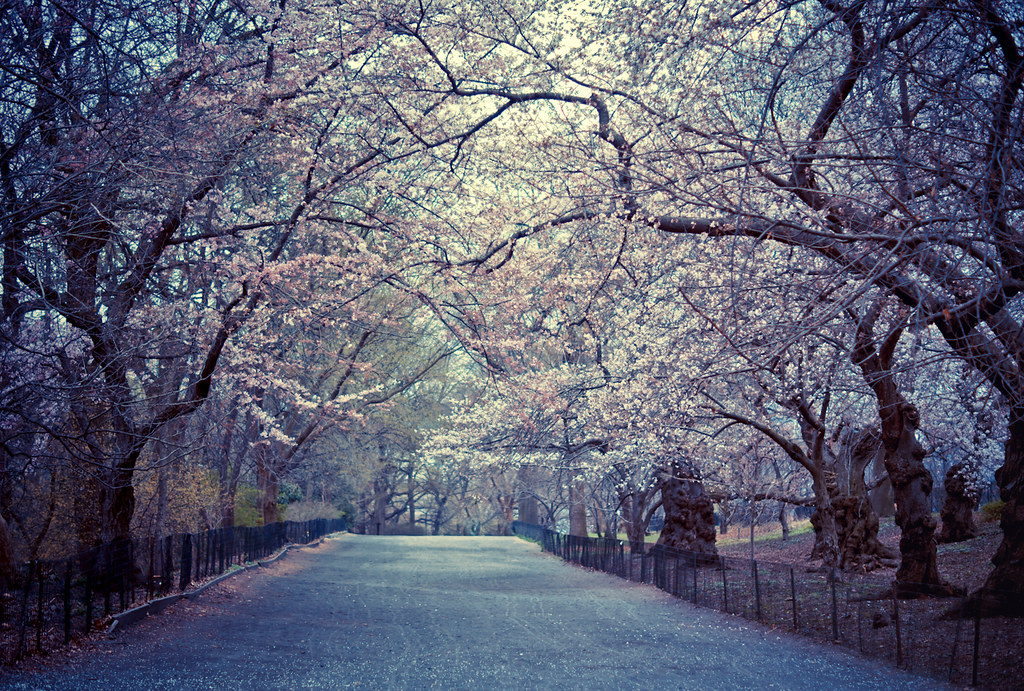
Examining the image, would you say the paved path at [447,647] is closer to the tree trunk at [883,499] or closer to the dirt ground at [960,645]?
the dirt ground at [960,645]

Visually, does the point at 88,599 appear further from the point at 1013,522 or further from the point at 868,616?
the point at 1013,522

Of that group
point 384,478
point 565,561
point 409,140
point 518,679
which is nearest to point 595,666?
point 518,679

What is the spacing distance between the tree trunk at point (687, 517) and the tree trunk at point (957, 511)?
19.2 feet

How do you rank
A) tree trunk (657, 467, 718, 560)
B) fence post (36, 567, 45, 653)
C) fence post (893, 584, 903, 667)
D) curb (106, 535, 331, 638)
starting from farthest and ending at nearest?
tree trunk (657, 467, 718, 560) < curb (106, 535, 331, 638) < fence post (893, 584, 903, 667) < fence post (36, 567, 45, 653)

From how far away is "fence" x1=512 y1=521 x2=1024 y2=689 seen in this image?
831 centimetres

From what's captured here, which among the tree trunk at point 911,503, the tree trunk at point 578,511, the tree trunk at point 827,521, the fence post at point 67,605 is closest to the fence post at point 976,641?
the tree trunk at point 911,503

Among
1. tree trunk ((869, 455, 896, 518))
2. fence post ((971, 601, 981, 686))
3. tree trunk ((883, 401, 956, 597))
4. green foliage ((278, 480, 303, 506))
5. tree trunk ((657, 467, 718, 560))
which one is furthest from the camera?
green foliage ((278, 480, 303, 506))

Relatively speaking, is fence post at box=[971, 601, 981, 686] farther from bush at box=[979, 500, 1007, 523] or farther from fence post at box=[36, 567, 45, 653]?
bush at box=[979, 500, 1007, 523]

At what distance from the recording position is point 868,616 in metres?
10.8

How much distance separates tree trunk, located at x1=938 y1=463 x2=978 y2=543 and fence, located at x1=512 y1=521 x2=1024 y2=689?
6143 mm

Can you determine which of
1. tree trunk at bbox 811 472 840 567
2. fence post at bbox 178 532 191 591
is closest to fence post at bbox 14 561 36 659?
fence post at bbox 178 532 191 591

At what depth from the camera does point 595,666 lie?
948 centimetres

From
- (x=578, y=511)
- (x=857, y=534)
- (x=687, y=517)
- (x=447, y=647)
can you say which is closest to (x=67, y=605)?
(x=447, y=647)

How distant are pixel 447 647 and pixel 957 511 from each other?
51.1ft
